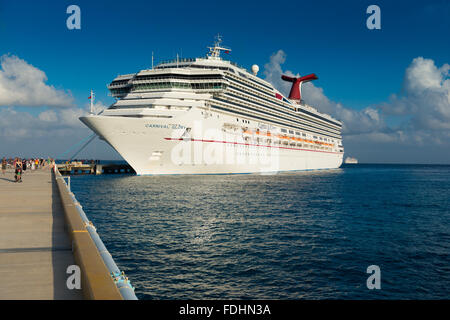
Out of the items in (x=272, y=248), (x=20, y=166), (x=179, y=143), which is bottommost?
(x=272, y=248)

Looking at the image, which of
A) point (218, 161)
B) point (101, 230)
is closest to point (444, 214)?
point (101, 230)

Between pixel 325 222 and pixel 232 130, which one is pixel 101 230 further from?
pixel 232 130

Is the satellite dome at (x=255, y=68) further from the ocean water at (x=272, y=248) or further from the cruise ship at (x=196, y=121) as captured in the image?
the ocean water at (x=272, y=248)

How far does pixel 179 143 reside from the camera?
4416 cm

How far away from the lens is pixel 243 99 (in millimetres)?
58812

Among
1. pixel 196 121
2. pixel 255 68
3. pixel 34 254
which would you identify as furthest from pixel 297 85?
pixel 34 254

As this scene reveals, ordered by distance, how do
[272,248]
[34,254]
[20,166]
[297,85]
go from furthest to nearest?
A: [297,85] < [20,166] < [272,248] < [34,254]

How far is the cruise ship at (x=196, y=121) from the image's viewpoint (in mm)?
42594

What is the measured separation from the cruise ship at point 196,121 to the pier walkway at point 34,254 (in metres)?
29.5

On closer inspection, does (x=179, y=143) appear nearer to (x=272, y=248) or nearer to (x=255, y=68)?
(x=272, y=248)

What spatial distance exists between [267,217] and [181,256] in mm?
9149

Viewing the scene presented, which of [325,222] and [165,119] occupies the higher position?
[165,119]

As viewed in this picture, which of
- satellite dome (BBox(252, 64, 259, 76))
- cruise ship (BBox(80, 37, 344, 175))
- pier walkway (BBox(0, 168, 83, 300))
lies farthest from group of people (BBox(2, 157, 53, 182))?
satellite dome (BBox(252, 64, 259, 76))

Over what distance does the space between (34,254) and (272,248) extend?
925 centimetres
